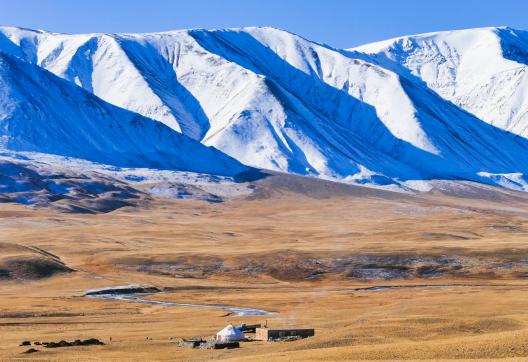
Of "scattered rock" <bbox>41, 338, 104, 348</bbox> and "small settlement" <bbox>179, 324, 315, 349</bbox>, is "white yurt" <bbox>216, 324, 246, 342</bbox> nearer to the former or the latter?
"small settlement" <bbox>179, 324, 315, 349</bbox>

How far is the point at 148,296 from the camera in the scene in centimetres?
12188

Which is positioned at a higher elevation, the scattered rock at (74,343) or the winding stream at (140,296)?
the scattered rock at (74,343)

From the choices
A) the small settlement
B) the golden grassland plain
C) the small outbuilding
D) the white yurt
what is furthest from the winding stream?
the white yurt

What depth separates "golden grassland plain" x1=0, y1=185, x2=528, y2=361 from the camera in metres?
66.6

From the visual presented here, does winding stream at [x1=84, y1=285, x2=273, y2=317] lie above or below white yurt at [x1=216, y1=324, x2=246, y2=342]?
below

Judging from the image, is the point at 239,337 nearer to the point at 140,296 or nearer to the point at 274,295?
the point at 274,295

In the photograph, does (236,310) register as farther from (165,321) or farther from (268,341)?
(268,341)

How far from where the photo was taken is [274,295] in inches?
4764

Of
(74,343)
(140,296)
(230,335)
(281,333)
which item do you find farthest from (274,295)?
(74,343)

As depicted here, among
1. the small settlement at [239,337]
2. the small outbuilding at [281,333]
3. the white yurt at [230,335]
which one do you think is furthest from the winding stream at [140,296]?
the white yurt at [230,335]

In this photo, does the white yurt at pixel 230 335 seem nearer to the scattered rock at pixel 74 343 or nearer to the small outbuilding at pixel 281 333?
the small outbuilding at pixel 281 333

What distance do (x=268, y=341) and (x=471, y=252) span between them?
84.3 metres

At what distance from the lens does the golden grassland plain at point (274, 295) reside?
66625 mm

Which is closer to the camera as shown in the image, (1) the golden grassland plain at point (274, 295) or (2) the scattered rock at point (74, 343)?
(1) the golden grassland plain at point (274, 295)
